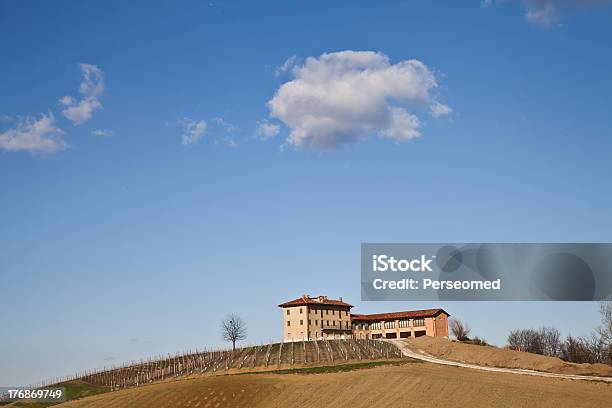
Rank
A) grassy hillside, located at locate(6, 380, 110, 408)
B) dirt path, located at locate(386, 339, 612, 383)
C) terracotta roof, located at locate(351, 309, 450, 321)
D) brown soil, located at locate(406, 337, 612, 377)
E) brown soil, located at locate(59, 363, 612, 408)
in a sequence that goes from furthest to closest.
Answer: terracotta roof, located at locate(351, 309, 450, 321) → grassy hillside, located at locate(6, 380, 110, 408) → brown soil, located at locate(406, 337, 612, 377) → dirt path, located at locate(386, 339, 612, 383) → brown soil, located at locate(59, 363, 612, 408)

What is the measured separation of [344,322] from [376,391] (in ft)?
307

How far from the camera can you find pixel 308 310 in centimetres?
15450

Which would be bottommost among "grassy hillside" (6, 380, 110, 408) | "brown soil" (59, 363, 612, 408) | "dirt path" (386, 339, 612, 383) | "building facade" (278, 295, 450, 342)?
"grassy hillside" (6, 380, 110, 408)

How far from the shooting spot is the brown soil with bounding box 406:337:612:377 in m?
84.3

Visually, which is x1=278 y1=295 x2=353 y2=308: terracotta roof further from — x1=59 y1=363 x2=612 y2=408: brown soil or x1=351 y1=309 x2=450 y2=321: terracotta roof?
x1=59 y1=363 x2=612 y2=408: brown soil

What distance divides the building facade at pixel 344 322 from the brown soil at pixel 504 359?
1391 inches

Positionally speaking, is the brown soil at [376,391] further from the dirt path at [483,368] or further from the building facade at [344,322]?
the building facade at [344,322]

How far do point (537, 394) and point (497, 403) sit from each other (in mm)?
5167

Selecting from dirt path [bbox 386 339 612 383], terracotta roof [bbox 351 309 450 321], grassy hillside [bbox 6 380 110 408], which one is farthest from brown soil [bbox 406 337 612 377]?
grassy hillside [bbox 6 380 110 408]

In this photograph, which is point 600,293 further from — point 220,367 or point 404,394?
point 220,367

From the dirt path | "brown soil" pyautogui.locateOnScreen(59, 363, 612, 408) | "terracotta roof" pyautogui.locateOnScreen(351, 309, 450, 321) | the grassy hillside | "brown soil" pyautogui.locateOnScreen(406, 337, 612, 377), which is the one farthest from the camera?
"terracotta roof" pyautogui.locateOnScreen(351, 309, 450, 321)

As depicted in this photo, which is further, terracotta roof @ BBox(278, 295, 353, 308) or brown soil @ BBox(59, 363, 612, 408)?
terracotta roof @ BBox(278, 295, 353, 308)

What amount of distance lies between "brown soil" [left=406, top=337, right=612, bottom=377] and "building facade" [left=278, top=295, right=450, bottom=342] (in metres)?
35.3

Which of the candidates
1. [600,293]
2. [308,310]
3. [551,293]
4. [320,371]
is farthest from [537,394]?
[308,310]
